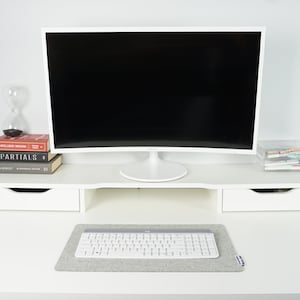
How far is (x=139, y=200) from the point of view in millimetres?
1483

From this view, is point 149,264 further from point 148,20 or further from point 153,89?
point 148,20

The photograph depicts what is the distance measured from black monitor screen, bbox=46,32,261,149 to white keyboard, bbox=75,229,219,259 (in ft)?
1.23

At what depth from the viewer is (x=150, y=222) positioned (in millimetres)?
1304

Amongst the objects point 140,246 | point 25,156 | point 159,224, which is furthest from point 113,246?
point 25,156

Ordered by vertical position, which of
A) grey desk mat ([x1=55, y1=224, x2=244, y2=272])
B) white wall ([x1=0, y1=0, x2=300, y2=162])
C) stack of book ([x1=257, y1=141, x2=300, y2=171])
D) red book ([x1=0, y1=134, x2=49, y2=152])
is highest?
white wall ([x1=0, y1=0, x2=300, y2=162])

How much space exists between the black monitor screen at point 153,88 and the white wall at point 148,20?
0.78ft

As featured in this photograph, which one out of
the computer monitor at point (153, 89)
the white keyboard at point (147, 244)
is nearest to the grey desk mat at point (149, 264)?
the white keyboard at point (147, 244)

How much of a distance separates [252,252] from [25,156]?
0.88m

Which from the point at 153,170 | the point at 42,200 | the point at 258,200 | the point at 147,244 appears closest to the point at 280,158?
the point at 258,200

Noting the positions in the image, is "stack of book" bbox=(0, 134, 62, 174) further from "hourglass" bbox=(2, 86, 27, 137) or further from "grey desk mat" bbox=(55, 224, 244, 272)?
"grey desk mat" bbox=(55, 224, 244, 272)

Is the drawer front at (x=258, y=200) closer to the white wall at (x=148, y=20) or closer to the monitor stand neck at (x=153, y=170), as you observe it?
the monitor stand neck at (x=153, y=170)

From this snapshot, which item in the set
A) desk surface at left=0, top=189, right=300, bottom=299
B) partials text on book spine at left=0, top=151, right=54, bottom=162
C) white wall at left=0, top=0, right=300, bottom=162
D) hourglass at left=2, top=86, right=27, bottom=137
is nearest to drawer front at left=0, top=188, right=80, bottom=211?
desk surface at left=0, top=189, right=300, bottom=299

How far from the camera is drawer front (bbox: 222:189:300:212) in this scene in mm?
1382

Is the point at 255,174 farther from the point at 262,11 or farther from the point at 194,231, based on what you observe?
the point at 262,11
